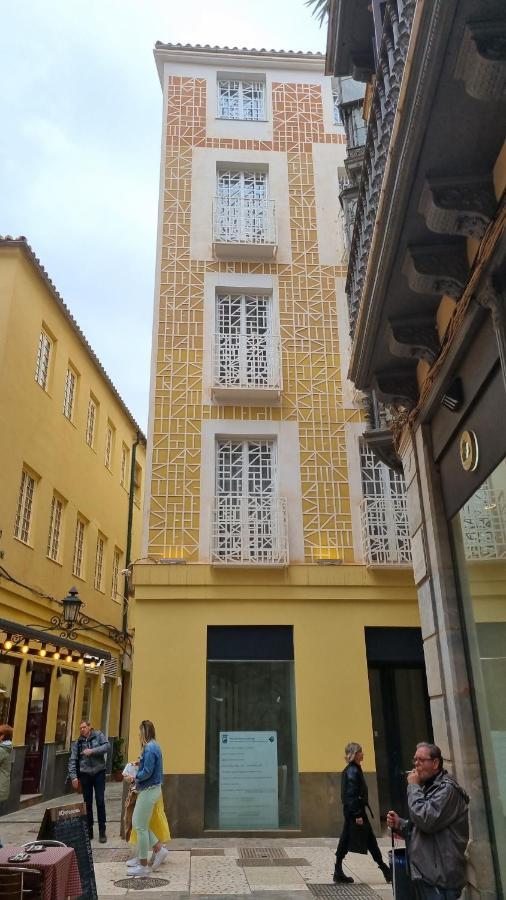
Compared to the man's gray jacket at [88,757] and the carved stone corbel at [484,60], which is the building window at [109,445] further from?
the carved stone corbel at [484,60]

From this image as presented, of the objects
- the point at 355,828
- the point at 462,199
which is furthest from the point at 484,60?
the point at 355,828

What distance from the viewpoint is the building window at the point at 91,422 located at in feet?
68.0

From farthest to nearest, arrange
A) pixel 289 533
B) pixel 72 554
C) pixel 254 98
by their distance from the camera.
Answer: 1. pixel 72 554
2. pixel 254 98
3. pixel 289 533

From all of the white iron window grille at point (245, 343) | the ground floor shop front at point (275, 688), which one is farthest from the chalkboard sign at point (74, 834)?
the white iron window grille at point (245, 343)

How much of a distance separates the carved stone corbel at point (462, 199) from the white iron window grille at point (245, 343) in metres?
8.96

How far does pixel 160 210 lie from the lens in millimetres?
15156

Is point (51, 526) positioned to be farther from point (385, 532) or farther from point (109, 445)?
point (385, 532)

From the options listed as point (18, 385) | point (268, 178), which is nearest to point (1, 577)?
point (18, 385)

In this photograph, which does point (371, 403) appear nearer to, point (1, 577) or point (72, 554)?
point (1, 577)

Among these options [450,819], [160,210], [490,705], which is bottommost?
[450,819]

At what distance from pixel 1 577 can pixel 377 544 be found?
757 centimetres

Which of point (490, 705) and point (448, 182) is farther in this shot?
point (490, 705)

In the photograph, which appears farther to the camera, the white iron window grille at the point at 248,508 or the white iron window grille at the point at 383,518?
the white iron window grille at the point at 383,518

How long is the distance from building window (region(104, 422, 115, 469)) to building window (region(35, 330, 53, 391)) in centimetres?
508
